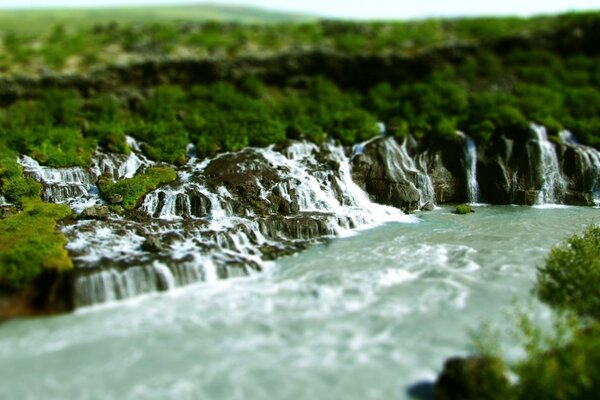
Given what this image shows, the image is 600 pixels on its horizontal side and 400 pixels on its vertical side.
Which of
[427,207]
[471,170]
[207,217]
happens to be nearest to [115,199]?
[207,217]

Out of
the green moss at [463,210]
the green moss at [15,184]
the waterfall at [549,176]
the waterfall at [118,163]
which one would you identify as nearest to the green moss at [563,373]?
the green moss at [463,210]

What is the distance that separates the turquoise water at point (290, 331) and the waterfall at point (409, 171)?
355 inches

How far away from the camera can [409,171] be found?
3016 cm

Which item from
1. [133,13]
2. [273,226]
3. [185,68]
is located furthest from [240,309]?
[133,13]

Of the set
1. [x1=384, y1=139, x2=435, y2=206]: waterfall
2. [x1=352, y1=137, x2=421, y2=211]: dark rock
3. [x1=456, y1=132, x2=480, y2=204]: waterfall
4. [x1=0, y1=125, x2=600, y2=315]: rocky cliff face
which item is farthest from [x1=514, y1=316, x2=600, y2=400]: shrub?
[x1=456, y1=132, x2=480, y2=204]: waterfall

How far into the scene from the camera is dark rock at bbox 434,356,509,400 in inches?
418

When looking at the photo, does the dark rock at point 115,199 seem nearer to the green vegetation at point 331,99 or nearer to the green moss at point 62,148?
the green moss at point 62,148

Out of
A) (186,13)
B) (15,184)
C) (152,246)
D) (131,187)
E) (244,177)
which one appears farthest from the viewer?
(186,13)

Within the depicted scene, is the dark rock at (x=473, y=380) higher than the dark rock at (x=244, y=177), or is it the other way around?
the dark rock at (x=244, y=177)

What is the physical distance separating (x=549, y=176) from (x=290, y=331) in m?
23.2

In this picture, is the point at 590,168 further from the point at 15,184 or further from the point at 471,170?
the point at 15,184

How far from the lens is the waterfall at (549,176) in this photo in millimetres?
30344

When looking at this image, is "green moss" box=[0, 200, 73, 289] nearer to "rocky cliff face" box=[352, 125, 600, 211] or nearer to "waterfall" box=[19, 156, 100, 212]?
"waterfall" box=[19, 156, 100, 212]

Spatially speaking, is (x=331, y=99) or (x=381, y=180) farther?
(x=331, y=99)
